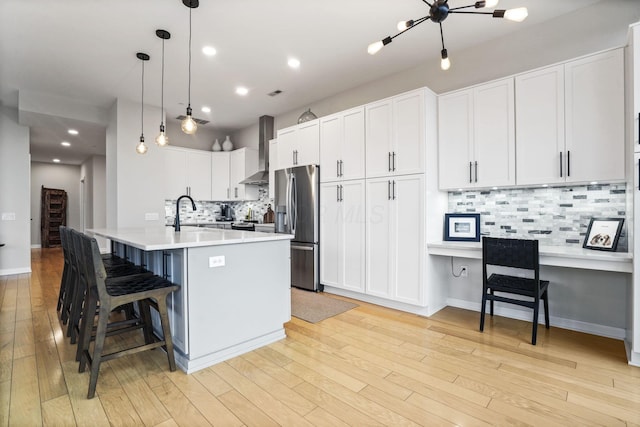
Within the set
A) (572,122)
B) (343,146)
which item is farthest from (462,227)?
(343,146)

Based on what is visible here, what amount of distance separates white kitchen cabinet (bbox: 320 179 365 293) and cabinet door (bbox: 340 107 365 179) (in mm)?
125

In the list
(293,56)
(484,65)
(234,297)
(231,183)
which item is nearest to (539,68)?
(484,65)

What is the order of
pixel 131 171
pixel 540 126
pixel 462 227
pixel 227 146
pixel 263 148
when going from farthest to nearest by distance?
pixel 227 146 → pixel 263 148 → pixel 131 171 → pixel 462 227 → pixel 540 126

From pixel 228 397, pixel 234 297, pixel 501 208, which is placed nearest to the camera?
pixel 228 397

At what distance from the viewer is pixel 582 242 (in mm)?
2852

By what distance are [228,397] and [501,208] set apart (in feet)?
9.95

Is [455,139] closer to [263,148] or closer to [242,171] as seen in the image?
[263,148]

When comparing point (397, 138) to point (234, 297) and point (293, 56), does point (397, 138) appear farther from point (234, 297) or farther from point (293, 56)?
point (234, 297)

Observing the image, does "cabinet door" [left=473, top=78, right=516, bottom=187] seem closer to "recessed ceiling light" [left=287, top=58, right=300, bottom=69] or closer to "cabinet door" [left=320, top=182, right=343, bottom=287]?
"cabinet door" [left=320, top=182, right=343, bottom=287]

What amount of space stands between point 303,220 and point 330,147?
104 cm

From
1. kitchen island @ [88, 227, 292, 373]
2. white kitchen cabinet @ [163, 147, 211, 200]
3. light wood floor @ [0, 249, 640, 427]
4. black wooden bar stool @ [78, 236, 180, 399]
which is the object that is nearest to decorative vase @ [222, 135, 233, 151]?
white kitchen cabinet @ [163, 147, 211, 200]

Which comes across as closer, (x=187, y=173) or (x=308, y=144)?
(x=308, y=144)

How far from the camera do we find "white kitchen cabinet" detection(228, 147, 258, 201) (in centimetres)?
614

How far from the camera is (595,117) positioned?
259 centimetres
